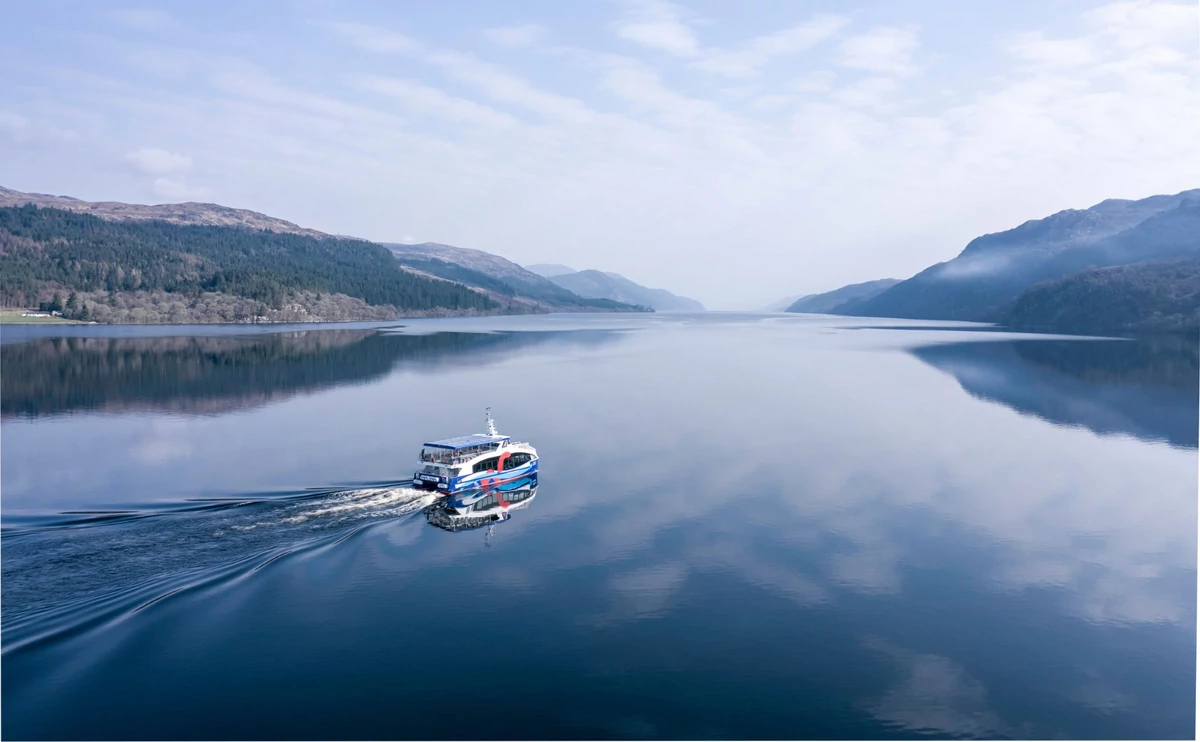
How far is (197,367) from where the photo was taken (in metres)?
92.3

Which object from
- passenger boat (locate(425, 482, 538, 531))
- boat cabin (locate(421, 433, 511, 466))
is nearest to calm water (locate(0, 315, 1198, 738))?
passenger boat (locate(425, 482, 538, 531))

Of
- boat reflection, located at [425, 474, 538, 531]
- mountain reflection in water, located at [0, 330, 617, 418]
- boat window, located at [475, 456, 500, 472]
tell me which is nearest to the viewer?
boat reflection, located at [425, 474, 538, 531]

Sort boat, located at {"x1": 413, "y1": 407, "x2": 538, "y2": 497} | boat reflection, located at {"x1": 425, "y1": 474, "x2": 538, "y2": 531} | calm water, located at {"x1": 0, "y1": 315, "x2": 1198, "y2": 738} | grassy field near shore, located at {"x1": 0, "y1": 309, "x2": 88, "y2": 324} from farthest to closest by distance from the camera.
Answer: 1. grassy field near shore, located at {"x1": 0, "y1": 309, "x2": 88, "y2": 324}
2. boat, located at {"x1": 413, "y1": 407, "x2": 538, "y2": 497}
3. boat reflection, located at {"x1": 425, "y1": 474, "x2": 538, "y2": 531}
4. calm water, located at {"x1": 0, "y1": 315, "x2": 1198, "y2": 738}

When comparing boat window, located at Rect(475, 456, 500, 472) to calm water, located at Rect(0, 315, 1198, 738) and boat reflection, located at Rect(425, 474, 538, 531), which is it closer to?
boat reflection, located at Rect(425, 474, 538, 531)

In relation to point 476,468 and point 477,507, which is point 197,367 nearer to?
point 476,468

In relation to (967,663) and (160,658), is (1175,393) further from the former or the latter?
(160,658)

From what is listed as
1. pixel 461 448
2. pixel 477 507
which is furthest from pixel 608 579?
pixel 461 448

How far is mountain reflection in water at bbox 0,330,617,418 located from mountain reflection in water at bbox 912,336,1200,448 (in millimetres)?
68284

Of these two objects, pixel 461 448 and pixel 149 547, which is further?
pixel 461 448

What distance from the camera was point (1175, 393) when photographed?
258 ft

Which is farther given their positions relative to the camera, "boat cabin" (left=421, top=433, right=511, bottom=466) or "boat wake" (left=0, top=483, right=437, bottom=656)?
"boat cabin" (left=421, top=433, right=511, bottom=466)

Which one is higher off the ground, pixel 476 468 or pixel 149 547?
pixel 476 468

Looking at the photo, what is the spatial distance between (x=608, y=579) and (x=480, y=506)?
12514mm

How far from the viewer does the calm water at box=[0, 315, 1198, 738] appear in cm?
1975
